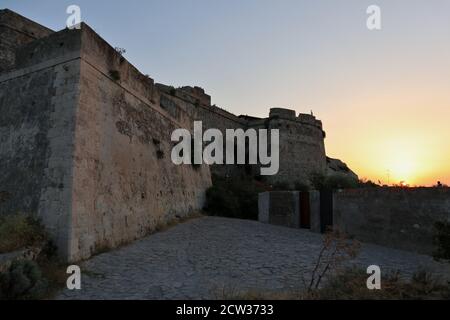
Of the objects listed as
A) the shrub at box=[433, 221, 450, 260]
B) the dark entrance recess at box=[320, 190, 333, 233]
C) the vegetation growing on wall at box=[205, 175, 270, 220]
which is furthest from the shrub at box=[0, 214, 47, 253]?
the vegetation growing on wall at box=[205, 175, 270, 220]

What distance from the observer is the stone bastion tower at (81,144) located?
743 centimetres

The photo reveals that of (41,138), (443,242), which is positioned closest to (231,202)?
(41,138)

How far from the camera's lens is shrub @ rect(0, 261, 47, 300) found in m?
4.88

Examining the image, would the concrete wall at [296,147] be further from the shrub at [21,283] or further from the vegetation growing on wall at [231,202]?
the shrub at [21,283]

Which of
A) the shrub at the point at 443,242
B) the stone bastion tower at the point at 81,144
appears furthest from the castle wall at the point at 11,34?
the shrub at the point at 443,242

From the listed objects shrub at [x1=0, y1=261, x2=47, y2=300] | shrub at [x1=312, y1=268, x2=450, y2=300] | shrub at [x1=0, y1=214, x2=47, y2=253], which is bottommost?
shrub at [x1=312, y1=268, x2=450, y2=300]

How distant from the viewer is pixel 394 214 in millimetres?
9539

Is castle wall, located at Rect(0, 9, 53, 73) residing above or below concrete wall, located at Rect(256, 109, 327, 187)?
above

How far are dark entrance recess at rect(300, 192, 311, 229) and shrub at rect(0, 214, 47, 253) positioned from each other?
9126 mm

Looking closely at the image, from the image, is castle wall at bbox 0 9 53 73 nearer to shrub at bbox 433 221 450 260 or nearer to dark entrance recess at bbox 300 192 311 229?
dark entrance recess at bbox 300 192 311 229

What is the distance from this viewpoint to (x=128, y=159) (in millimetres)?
10148

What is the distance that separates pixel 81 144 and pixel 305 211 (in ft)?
28.4
